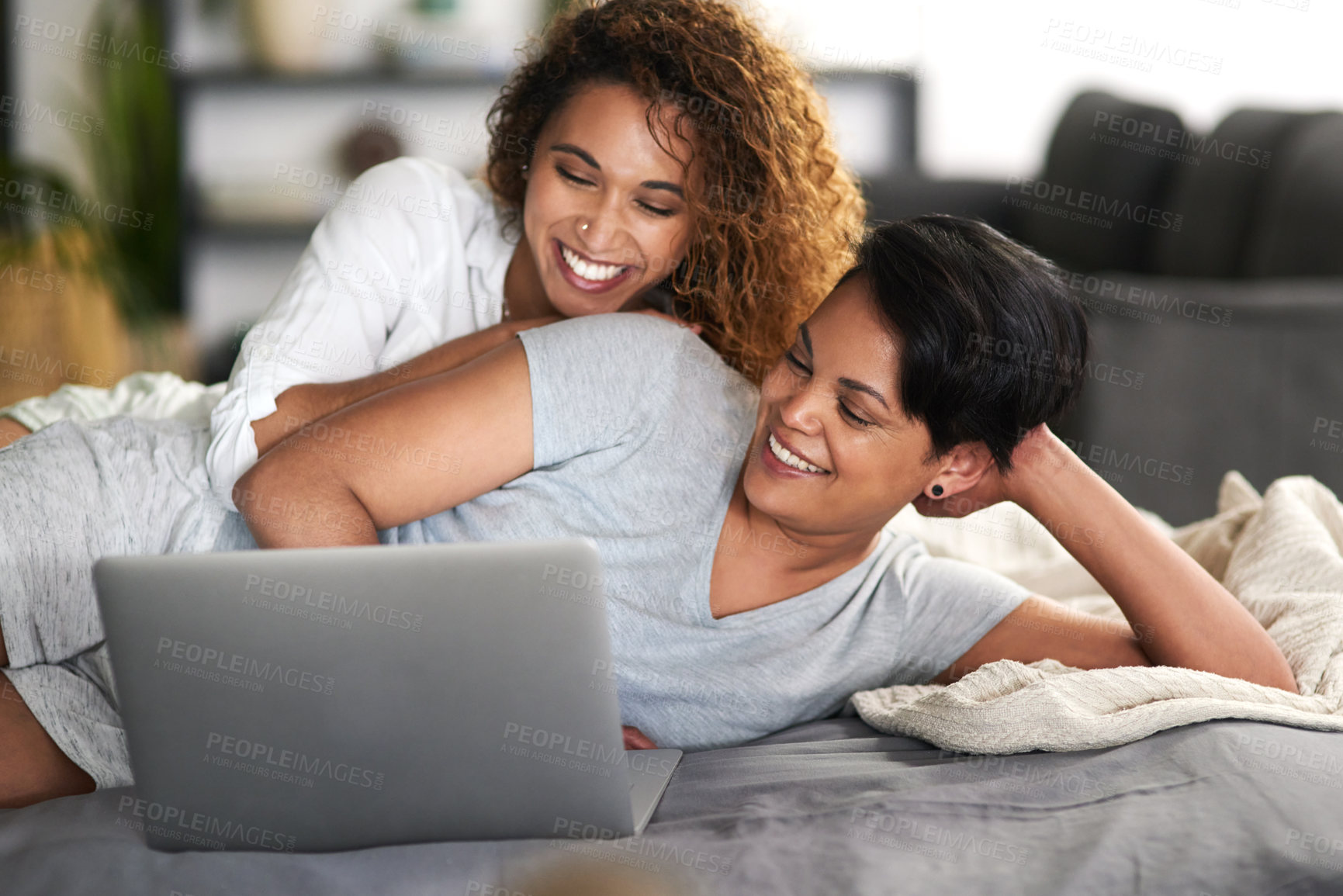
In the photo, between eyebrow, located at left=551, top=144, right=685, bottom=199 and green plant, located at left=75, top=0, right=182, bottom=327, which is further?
green plant, located at left=75, top=0, right=182, bottom=327

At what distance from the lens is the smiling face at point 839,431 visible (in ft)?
3.95

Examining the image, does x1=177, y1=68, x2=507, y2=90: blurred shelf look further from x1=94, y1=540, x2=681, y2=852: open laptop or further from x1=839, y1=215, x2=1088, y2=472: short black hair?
x1=94, y1=540, x2=681, y2=852: open laptop

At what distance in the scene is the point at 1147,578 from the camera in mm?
1339

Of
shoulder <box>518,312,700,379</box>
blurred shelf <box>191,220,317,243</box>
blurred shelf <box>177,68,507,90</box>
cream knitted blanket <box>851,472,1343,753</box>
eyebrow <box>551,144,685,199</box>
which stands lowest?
blurred shelf <box>191,220,317,243</box>

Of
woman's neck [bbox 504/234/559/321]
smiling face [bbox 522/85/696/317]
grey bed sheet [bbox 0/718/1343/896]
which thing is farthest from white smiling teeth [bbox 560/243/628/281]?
grey bed sheet [bbox 0/718/1343/896]

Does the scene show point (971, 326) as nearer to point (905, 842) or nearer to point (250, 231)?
point (905, 842)

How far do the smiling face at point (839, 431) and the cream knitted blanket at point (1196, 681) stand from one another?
0.23m

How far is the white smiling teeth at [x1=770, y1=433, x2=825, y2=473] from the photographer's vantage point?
1232 millimetres

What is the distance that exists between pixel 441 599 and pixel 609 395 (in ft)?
1.54

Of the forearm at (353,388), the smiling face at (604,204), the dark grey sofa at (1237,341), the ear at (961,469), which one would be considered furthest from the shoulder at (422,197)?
the dark grey sofa at (1237,341)

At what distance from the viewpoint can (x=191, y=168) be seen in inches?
167

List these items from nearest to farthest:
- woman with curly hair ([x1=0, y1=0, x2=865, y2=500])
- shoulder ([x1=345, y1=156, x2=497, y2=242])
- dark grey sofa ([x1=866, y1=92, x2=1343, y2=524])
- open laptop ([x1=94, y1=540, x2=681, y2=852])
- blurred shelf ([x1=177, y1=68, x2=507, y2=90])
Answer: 1. open laptop ([x1=94, y1=540, x2=681, y2=852])
2. woman with curly hair ([x1=0, y1=0, x2=865, y2=500])
3. shoulder ([x1=345, y1=156, x2=497, y2=242])
4. dark grey sofa ([x1=866, y1=92, x2=1343, y2=524])
5. blurred shelf ([x1=177, y1=68, x2=507, y2=90])

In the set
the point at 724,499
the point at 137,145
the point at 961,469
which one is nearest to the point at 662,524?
the point at 724,499

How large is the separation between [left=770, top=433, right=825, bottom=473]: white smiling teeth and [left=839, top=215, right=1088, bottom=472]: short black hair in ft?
0.38
